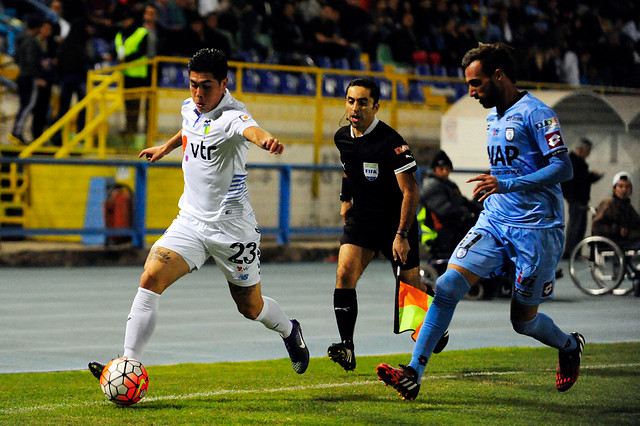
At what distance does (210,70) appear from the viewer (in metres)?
7.11

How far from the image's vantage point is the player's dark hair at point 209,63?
23.2ft

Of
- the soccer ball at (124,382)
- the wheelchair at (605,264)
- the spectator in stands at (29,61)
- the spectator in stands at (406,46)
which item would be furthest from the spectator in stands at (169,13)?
the soccer ball at (124,382)

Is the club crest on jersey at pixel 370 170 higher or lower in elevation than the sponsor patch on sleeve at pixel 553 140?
lower

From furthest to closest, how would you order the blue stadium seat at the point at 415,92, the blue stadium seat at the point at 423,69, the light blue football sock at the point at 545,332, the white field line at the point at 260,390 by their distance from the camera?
the blue stadium seat at the point at 423,69, the blue stadium seat at the point at 415,92, the light blue football sock at the point at 545,332, the white field line at the point at 260,390

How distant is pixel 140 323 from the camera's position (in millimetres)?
6879

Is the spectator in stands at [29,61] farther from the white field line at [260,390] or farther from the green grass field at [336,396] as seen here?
the white field line at [260,390]

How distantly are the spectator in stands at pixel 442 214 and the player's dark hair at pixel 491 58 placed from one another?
698cm

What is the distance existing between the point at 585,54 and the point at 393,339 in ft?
69.0

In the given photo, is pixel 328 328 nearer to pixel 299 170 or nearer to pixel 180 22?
pixel 299 170

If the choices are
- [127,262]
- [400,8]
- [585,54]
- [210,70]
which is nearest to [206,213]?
[210,70]

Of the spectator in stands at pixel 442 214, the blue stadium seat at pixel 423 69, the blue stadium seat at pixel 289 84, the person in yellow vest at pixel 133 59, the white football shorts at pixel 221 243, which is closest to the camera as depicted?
the white football shorts at pixel 221 243

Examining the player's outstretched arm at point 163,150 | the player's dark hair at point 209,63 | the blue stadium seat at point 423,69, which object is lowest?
the player's outstretched arm at point 163,150

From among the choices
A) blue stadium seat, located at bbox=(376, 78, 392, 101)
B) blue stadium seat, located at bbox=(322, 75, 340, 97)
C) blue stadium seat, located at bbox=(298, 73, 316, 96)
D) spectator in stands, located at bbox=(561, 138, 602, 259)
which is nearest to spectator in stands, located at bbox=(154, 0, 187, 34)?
blue stadium seat, located at bbox=(298, 73, 316, 96)

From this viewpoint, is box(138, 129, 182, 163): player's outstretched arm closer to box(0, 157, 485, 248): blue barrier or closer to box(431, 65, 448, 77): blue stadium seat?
box(0, 157, 485, 248): blue barrier
